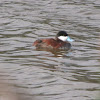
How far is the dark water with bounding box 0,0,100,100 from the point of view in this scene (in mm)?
6074

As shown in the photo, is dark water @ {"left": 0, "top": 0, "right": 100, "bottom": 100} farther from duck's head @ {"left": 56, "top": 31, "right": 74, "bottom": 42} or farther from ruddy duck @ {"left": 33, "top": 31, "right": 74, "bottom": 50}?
duck's head @ {"left": 56, "top": 31, "right": 74, "bottom": 42}

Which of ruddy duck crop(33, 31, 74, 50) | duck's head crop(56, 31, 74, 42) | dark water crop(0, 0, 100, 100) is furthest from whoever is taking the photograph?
duck's head crop(56, 31, 74, 42)

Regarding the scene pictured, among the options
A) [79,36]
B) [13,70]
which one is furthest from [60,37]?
[13,70]

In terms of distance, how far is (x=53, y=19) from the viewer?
13477mm

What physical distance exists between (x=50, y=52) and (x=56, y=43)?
0.46 m

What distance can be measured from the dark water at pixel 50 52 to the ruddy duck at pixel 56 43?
21 cm

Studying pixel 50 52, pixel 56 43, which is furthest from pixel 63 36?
pixel 50 52

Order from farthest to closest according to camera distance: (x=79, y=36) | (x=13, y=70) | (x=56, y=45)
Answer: (x=79, y=36)
(x=56, y=45)
(x=13, y=70)

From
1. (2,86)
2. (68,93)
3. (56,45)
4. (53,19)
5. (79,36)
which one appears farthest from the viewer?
(53,19)

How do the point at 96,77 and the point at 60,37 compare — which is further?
the point at 60,37

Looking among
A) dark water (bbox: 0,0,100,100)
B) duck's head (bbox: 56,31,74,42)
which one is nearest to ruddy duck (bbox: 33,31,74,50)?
duck's head (bbox: 56,31,74,42)

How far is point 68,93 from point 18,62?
255cm

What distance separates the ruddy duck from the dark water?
0.21 m

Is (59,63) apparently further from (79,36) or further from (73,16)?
(73,16)
